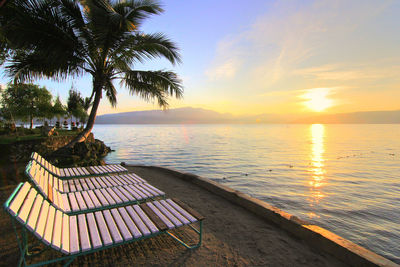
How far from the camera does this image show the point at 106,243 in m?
2.54

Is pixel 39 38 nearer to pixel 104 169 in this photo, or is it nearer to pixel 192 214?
pixel 104 169

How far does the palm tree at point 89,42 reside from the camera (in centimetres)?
775

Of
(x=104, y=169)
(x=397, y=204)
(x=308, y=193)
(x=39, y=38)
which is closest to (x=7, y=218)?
(x=104, y=169)

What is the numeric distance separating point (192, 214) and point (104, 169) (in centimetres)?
422

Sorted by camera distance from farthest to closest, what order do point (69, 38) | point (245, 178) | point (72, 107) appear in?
point (72, 107) → point (245, 178) → point (69, 38)

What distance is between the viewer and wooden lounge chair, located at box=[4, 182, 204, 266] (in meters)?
2.35

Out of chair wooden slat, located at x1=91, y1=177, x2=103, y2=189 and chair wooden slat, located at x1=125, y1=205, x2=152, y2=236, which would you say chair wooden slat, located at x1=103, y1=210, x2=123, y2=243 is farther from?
chair wooden slat, located at x1=91, y1=177, x2=103, y2=189

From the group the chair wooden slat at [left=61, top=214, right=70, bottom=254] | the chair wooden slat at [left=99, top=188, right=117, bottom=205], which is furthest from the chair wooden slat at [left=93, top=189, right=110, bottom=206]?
the chair wooden slat at [left=61, top=214, right=70, bottom=254]

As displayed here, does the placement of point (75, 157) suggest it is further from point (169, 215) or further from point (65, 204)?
point (169, 215)

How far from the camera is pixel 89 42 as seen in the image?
9094 mm

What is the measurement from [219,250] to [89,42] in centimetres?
980

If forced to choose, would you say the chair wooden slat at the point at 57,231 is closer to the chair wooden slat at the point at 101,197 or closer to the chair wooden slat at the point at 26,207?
the chair wooden slat at the point at 26,207

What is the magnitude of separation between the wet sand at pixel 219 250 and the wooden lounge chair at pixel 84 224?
0.28m

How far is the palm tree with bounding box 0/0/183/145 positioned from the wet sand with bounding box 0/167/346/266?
22.1ft
